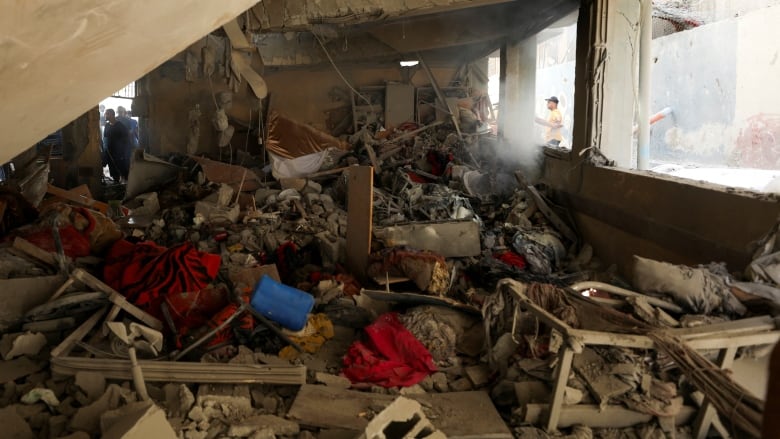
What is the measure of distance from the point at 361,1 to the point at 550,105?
6970mm

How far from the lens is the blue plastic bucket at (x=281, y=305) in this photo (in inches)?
185

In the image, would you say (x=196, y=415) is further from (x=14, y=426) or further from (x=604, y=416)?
(x=604, y=416)

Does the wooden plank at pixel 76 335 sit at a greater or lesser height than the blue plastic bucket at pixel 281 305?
lesser

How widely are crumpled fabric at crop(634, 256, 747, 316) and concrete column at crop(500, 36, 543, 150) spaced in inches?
267

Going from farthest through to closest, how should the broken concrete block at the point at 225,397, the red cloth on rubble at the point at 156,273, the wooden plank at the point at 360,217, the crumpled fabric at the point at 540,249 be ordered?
the crumpled fabric at the point at 540,249 → the wooden plank at the point at 360,217 → the red cloth on rubble at the point at 156,273 → the broken concrete block at the point at 225,397

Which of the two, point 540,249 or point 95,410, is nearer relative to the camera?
point 95,410

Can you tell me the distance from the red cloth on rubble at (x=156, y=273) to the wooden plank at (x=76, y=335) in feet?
1.29

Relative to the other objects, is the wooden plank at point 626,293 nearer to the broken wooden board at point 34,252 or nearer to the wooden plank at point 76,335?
the wooden plank at point 76,335

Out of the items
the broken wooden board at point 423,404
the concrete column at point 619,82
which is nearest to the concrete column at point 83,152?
the broken wooden board at point 423,404

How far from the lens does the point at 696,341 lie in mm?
3000

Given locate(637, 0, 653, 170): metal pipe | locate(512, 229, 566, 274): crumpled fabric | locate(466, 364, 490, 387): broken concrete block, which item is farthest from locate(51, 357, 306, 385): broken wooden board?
locate(637, 0, 653, 170): metal pipe

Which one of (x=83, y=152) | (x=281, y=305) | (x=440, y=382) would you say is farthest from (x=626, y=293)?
(x=83, y=152)

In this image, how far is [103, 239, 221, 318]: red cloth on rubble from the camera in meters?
5.06

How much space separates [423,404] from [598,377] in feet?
4.05
